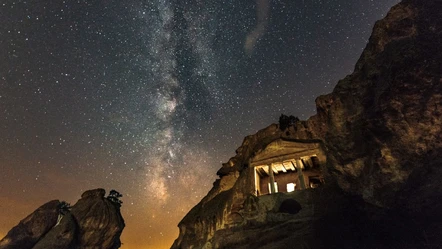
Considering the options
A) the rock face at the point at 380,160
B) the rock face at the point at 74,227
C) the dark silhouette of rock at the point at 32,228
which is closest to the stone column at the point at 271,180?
the rock face at the point at 380,160

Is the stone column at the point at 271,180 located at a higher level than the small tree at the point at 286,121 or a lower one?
lower

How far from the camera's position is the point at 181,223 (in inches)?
1326

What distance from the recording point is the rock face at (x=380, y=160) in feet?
40.9

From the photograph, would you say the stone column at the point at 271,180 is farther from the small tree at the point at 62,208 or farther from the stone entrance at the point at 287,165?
the small tree at the point at 62,208

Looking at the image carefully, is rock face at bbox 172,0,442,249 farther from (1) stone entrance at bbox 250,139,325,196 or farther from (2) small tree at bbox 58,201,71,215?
(2) small tree at bbox 58,201,71,215

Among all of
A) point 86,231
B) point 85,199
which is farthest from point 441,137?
point 85,199

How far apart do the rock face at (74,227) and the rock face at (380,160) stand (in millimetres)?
28069

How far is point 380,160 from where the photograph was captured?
14.4 metres

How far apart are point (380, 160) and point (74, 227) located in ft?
151

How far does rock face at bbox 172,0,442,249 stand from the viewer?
12.5 meters

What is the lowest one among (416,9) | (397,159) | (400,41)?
(397,159)

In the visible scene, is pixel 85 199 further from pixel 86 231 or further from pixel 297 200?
pixel 297 200

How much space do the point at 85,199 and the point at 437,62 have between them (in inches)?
2081

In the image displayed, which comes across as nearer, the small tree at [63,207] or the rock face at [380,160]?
the rock face at [380,160]
